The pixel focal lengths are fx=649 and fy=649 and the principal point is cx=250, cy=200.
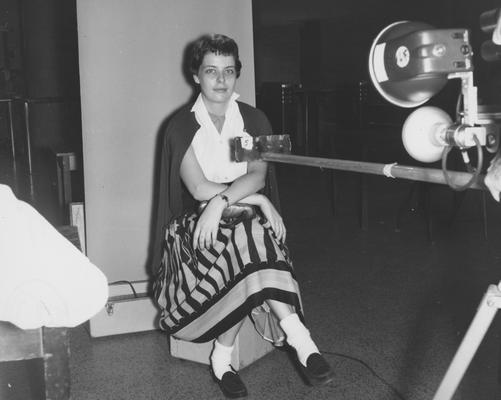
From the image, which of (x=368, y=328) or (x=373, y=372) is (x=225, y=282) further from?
(x=368, y=328)

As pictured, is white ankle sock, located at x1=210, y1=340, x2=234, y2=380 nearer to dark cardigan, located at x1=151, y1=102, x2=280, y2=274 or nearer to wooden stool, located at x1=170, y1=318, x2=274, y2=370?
wooden stool, located at x1=170, y1=318, x2=274, y2=370

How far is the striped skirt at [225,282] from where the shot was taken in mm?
2037

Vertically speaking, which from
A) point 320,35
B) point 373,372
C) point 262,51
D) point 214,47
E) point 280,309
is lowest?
point 373,372

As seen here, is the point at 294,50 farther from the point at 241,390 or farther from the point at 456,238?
the point at 241,390

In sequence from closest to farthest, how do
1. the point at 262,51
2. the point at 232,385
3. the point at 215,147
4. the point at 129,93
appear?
the point at 232,385, the point at 215,147, the point at 129,93, the point at 262,51

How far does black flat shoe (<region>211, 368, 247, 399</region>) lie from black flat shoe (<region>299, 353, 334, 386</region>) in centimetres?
22

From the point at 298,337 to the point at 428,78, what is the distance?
1.20 meters

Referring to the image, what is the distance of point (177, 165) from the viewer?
7.52ft

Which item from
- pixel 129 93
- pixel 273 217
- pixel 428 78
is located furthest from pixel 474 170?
pixel 129 93

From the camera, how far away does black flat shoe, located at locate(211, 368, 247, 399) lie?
2070mm

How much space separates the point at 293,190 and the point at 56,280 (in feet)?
17.2

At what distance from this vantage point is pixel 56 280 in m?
0.93

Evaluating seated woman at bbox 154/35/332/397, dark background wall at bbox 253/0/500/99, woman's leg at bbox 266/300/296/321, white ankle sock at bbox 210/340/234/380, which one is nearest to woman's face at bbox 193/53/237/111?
seated woman at bbox 154/35/332/397

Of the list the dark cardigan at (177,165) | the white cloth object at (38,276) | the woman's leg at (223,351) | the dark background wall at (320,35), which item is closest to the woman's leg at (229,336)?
the woman's leg at (223,351)
